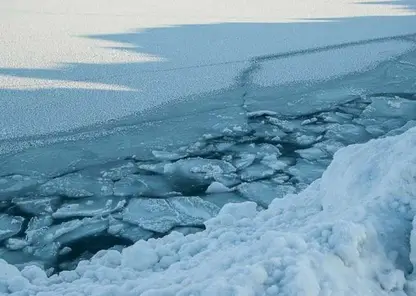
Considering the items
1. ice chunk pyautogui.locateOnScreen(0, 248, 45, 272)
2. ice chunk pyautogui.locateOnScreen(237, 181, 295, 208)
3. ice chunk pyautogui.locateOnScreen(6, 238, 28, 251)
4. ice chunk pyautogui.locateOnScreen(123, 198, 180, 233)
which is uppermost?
ice chunk pyautogui.locateOnScreen(237, 181, 295, 208)

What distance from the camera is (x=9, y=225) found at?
233cm

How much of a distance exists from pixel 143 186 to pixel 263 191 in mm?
552

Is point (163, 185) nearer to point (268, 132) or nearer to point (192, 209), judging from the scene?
point (192, 209)

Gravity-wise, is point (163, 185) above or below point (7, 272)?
below

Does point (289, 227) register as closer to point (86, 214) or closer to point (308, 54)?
point (86, 214)

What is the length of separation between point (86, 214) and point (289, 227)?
3.27 ft

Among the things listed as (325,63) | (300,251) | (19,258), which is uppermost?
(300,251)

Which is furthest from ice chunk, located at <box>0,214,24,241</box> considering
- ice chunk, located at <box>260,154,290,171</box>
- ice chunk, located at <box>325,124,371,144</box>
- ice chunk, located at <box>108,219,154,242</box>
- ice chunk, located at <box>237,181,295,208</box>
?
ice chunk, located at <box>325,124,371,144</box>

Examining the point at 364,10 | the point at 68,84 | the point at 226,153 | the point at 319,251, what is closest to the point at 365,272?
the point at 319,251

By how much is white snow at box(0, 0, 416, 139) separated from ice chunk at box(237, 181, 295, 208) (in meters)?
1.08

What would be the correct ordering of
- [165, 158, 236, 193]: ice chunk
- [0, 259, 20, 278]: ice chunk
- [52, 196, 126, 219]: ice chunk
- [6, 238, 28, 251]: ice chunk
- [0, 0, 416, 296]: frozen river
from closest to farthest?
[0, 0, 416, 296]: frozen river
[0, 259, 20, 278]: ice chunk
[6, 238, 28, 251]: ice chunk
[52, 196, 126, 219]: ice chunk
[165, 158, 236, 193]: ice chunk

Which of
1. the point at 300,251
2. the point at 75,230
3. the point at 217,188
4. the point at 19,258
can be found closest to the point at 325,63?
the point at 217,188

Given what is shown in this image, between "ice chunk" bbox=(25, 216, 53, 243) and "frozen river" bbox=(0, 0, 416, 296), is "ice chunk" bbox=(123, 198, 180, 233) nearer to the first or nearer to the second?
"frozen river" bbox=(0, 0, 416, 296)

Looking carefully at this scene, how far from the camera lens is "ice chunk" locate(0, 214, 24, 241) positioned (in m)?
2.27
